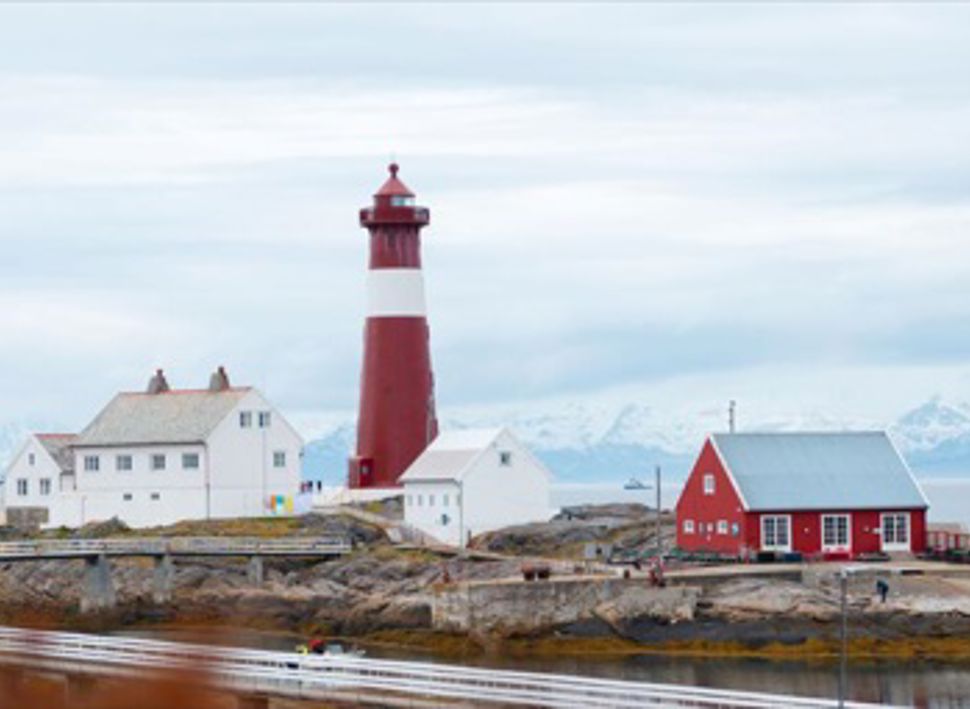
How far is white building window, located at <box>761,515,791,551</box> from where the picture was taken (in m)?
61.2

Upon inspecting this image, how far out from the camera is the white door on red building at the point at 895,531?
204 feet

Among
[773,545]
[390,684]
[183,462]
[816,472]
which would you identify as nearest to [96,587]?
[183,462]

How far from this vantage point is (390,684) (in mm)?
40000

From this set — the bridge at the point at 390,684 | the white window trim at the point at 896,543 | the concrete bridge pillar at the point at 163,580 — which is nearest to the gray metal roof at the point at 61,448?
the concrete bridge pillar at the point at 163,580

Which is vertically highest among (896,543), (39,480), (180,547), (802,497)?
(39,480)

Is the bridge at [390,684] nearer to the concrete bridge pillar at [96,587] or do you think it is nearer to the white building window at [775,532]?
the white building window at [775,532]

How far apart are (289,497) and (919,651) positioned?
1203 inches

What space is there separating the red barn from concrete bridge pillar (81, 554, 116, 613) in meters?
15.7

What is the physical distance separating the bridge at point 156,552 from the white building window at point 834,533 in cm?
1386

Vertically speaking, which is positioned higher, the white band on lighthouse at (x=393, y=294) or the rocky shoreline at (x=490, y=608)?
the white band on lighthouse at (x=393, y=294)

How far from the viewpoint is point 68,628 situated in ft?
208

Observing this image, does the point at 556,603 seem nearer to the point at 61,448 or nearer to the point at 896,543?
the point at 896,543

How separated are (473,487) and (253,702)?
30873mm

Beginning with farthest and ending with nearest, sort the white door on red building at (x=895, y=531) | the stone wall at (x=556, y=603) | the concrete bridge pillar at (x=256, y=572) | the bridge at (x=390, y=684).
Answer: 1. the concrete bridge pillar at (x=256, y=572)
2. the white door on red building at (x=895, y=531)
3. the stone wall at (x=556, y=603)
4. the bridge at (x=390, y=684)
